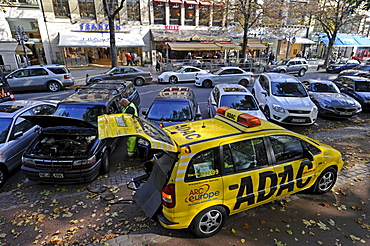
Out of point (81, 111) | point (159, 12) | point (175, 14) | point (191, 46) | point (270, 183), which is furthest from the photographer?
point (175, 14)

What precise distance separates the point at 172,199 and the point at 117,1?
2673 centimetres

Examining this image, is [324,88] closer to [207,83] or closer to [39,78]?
[207,83]

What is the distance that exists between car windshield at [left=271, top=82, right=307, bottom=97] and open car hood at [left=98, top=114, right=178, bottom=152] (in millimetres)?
7733

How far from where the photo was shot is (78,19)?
23828mm

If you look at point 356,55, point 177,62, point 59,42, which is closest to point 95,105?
point 177,62

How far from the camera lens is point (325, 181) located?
483 centimetres

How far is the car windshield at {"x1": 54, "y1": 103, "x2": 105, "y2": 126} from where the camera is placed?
6.52 meters

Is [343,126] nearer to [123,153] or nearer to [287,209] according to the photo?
[287,209]

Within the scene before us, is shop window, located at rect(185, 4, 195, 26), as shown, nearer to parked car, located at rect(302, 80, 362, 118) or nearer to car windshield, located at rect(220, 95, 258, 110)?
parked car, located at rect(302, 80, 362, 118)

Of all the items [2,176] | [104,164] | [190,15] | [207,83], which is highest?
[190,15]

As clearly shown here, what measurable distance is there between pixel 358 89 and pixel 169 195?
12671 millimetres

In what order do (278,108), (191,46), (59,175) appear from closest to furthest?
(59,175), (278,108), (191,46)

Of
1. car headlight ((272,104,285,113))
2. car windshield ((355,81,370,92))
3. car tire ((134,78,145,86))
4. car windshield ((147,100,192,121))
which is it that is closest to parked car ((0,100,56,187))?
car windshield ((147,100,192,121))

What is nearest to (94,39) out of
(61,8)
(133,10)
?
(61,8)
